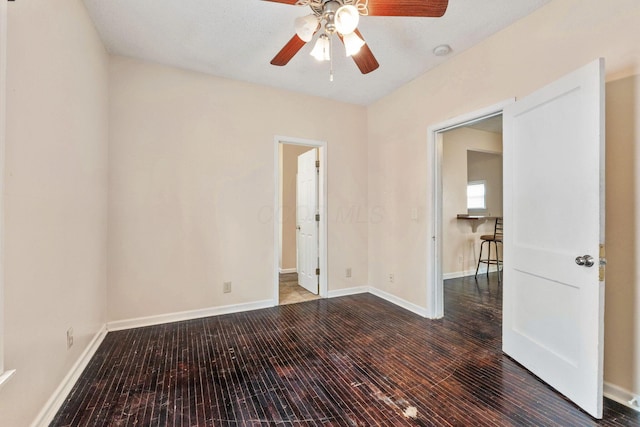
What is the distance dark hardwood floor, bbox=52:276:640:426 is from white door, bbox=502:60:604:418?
22 centimetres

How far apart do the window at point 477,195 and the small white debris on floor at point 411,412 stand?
4794mm

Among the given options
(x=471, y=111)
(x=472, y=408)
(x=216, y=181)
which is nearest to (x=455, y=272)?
(x=471, y=111)

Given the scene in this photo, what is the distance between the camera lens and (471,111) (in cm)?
271

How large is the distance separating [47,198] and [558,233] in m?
3.10

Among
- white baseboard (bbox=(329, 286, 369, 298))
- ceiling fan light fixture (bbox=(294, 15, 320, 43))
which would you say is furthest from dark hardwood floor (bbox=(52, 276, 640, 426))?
ceiling fan light fixture (bbox=(294, 15, 320, 43))

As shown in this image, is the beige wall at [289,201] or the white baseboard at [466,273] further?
the beige wall at [289,201]

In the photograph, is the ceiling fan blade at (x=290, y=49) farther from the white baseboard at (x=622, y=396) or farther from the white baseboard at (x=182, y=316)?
the white baseboard at (x=622, y=396)

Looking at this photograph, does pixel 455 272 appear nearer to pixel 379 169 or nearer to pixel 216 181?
pixel 379 169

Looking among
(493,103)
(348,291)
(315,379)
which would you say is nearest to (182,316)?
(315,379)

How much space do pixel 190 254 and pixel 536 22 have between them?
3703 mm

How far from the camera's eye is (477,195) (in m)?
5.78

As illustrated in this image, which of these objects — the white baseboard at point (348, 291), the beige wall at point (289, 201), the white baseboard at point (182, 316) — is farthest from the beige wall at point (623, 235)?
the beige wall at point (289, 201)

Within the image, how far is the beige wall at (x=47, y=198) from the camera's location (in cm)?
131

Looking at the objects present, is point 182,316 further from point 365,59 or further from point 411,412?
point 365,59
